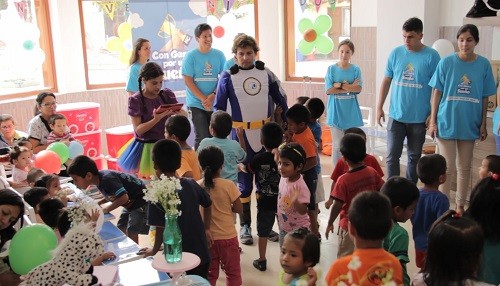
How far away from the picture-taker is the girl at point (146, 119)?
12.7ft

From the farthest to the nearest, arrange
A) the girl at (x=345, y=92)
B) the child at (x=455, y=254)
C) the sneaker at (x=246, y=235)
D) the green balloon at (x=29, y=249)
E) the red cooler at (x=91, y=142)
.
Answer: the red cooler at (x=91, y=142)
the girl at (x=345, y=92)
the sneaker at (x=246, y=235)
the green balloon at (x=29, y=249)
the child at (x=455, y=254)

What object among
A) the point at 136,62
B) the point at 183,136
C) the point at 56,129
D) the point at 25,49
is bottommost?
the point at 56,129

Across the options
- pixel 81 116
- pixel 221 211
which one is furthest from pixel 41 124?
pixel 221 211

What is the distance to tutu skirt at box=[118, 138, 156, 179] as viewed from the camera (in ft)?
13.0

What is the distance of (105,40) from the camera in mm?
7074

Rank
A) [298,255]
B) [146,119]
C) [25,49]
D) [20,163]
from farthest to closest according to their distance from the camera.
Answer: [25,49]
[20,163]
[146,119]
[298,255]

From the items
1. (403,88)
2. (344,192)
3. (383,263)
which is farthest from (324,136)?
(383,263)

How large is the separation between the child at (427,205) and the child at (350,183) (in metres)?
0.29

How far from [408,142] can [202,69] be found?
2008mm

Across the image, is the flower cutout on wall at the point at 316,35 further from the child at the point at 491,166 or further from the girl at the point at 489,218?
the girl at the point at 489,218

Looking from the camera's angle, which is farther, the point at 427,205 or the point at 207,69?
the point at 207,69

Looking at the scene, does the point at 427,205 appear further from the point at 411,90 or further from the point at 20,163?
the point at 20,163

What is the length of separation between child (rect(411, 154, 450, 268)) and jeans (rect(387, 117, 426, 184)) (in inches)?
64.9

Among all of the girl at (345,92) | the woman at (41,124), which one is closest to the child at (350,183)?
the girl at (345,92)
